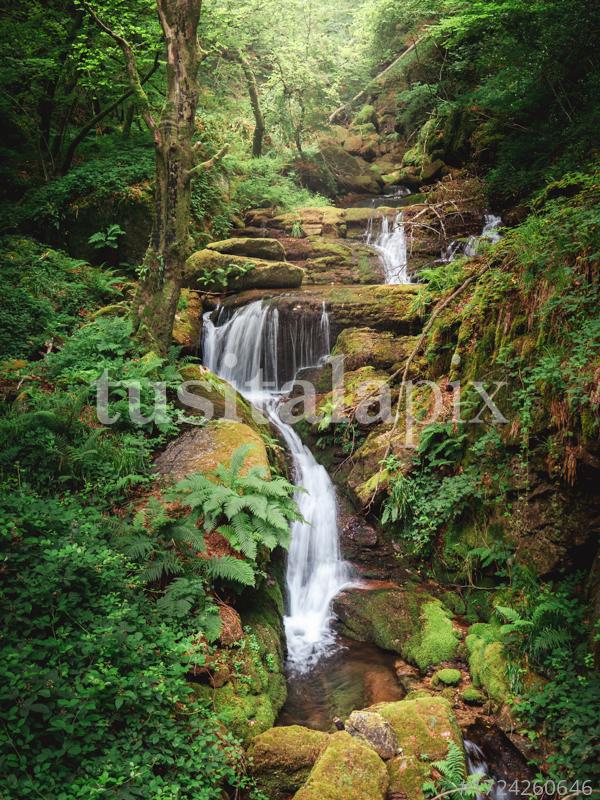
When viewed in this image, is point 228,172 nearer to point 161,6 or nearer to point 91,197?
point 91,197

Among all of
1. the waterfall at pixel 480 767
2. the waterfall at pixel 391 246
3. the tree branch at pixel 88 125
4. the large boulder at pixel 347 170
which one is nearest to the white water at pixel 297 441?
the waterfall at pixel 480 767

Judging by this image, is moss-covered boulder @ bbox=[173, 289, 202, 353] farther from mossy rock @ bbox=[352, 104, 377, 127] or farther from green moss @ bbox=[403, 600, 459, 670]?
mossy rock @ bbox=[352, 104, 377, 127]

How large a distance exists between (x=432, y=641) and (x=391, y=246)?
37.5ft

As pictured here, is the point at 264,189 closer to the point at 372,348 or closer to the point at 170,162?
the point at 372,348

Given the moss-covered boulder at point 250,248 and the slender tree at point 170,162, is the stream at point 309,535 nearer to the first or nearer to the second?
the moss-covered boulder at point 250,248

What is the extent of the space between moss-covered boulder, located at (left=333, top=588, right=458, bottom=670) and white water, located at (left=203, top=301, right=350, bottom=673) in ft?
1.08

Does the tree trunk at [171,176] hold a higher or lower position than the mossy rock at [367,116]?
lower

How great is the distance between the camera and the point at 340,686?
522 centimetres

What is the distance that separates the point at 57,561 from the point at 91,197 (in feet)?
32.2

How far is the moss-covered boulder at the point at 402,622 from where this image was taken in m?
5.43

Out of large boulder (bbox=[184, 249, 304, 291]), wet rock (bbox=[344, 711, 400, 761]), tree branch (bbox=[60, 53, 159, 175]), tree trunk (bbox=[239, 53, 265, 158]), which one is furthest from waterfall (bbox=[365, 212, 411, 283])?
wet rock (bbox=[344, 711, 400, 761])

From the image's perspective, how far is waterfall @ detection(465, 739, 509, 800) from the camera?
3.91 m

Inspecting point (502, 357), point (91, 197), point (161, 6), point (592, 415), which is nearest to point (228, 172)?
point (91, 197)

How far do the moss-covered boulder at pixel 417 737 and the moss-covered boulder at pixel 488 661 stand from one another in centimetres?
54
